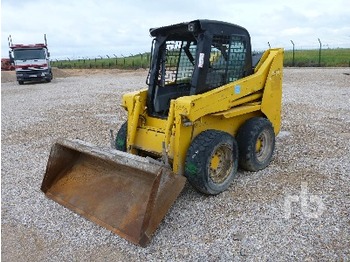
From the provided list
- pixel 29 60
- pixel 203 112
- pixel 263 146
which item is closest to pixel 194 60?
pixel 203 112

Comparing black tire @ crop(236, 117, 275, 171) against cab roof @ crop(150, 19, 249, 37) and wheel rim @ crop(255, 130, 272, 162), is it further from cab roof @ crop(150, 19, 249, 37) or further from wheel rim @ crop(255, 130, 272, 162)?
cab roof @ crop(150, 19, 249, 37)

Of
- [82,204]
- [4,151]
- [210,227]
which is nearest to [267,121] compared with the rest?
[210,227]

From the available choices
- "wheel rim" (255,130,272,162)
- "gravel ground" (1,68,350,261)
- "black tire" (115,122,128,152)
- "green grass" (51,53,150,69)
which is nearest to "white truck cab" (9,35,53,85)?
"green grass" (51,53,150,69)

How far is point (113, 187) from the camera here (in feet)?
15.1

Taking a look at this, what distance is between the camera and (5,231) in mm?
4391

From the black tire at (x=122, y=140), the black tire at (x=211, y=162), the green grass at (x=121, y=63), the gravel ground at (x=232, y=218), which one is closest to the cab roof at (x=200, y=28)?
the black tire at (x=211, y=162)

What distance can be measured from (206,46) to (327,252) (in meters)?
2.84

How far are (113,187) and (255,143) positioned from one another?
86.6 inches

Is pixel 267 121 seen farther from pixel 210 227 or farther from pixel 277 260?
pixel 277 260

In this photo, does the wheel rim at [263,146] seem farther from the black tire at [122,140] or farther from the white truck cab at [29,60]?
the white truck cab at [29,60]

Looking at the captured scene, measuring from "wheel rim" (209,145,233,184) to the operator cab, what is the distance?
0.85 meters

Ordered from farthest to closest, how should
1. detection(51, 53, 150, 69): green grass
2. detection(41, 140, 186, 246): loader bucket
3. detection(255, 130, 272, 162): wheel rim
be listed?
detection(51, 53, 150, 69): green grass, detection(255, 130, 272, 162): wheel rim, detection(41, 140, 186, 246): loader bucket

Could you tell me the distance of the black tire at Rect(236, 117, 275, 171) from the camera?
17.6ft

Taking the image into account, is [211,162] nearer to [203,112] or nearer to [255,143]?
[203,112]
